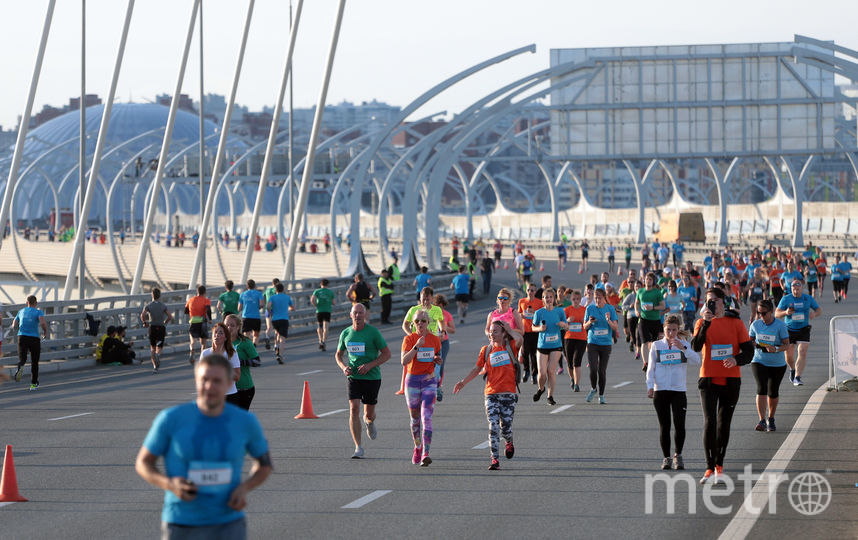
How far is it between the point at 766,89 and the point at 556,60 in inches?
284

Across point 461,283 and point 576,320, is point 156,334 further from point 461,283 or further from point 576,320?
point 461,283

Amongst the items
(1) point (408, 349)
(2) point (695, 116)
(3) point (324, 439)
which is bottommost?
(3) point (324, 439)

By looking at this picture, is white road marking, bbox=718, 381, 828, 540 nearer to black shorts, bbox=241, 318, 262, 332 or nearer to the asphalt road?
the asphalt road

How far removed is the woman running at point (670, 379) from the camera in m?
12.1

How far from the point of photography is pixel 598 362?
59.8ft

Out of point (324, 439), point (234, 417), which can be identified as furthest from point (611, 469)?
point (234, 417)

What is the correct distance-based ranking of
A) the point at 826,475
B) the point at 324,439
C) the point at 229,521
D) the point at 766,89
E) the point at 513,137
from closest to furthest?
1. the point at 229,521
2. the point at 826,475
3. the point at 324,439
4. the point at 766,89
5. the point at 513,137

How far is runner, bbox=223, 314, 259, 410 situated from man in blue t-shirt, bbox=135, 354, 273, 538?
7105 millimetres

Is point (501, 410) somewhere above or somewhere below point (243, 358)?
below

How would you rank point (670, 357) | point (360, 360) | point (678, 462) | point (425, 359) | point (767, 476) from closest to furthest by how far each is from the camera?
point (767, 476)
point (670, 357)
point (678, 462)
point (425, 359)
point (360, 360)

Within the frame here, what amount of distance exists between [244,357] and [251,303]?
1172cm

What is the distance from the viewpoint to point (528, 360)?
69.1ft

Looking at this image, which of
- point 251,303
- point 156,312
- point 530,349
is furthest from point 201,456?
point 251,303

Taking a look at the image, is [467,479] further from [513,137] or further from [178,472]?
[513,137]
